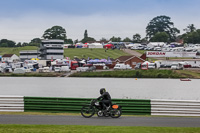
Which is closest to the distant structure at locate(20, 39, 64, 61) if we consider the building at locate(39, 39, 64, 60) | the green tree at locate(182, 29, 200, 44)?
the building at locate(39, 39, 64, 60)

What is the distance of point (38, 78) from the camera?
87250 mm

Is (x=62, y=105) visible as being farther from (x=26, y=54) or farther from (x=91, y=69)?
(x=26, y=54)

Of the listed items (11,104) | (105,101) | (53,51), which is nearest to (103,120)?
(105,101)

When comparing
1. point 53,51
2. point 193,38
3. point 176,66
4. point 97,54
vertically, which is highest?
point 193,38

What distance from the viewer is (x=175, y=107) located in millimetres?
20406

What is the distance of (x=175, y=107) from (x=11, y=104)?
9.67m

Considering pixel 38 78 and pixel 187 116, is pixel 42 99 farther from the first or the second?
pixel 38 78

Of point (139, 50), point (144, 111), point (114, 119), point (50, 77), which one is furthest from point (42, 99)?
point (139, 50)

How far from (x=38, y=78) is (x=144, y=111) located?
69.0 m

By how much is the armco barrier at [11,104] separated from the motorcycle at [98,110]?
4.11m

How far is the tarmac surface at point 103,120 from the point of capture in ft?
56.9

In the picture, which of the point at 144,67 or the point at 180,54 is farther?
the point at 180,54

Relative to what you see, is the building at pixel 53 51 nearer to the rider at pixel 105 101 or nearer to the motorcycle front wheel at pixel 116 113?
the motorcycle front wheel at pixel 116 113

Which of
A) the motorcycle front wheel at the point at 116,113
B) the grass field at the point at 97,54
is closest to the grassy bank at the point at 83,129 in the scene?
the motorcycle front wheel at the point at 116,113
